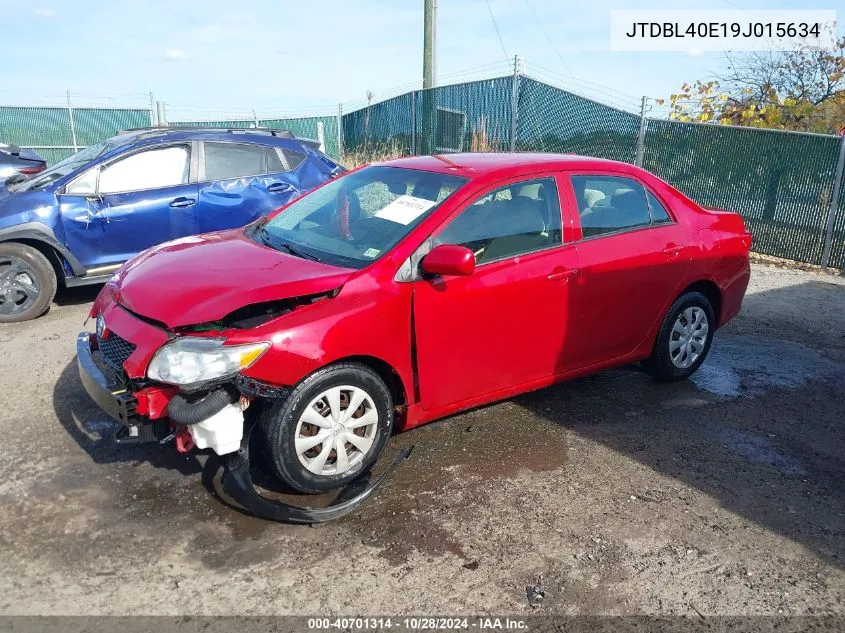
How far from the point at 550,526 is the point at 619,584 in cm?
49

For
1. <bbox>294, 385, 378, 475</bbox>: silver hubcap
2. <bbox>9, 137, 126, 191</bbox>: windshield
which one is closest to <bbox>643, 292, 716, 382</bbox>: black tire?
<bbox>294, 385, 378, 475</bbox>: silver hubcap

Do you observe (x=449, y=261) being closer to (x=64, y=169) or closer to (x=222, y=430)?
(x=222, y=430)

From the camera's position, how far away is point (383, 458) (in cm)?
418

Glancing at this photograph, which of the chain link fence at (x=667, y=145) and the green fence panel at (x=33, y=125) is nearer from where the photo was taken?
the chain link fence at (x=667, y=145)

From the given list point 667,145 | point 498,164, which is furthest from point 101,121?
point 498,164

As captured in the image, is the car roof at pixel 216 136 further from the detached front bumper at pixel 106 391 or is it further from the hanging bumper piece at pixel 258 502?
the hanging bumper piece at pixel 258 502

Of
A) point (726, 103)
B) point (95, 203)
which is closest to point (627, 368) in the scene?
point (95, 203)

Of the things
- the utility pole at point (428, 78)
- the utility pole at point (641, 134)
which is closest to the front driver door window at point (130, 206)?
the utility pole at point (641, 134)

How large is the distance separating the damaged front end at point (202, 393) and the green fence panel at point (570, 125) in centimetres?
Result: 930

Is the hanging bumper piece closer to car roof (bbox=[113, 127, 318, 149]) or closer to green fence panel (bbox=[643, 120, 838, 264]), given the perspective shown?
car roof (bbox=[113, 127, 318, 149])

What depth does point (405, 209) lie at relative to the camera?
4199 mm

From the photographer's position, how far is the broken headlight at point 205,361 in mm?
3334

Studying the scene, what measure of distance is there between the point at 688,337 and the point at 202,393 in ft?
11.9

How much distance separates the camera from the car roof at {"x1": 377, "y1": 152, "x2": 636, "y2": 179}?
14.4 feet
